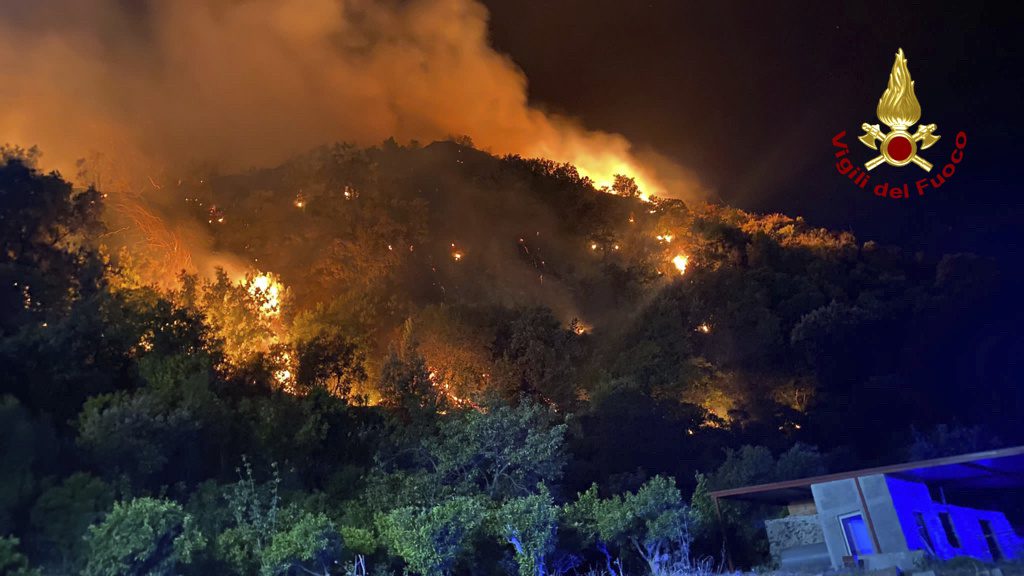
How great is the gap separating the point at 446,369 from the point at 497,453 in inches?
603

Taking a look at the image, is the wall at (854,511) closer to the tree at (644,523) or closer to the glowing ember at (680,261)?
the tree at (644,523)

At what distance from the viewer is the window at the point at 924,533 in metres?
20.7

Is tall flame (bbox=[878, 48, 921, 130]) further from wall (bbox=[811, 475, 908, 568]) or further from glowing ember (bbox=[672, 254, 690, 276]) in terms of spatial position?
glowing ember (bbox=[672, 254, 690, 276])

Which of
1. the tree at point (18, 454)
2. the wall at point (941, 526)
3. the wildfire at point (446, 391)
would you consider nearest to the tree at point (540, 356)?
the wildfire at point (446, 391)

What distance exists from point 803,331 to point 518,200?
30566 millimetres

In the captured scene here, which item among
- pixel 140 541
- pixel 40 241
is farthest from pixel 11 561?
pixel 40 241

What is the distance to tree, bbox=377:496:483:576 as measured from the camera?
61.2 ft

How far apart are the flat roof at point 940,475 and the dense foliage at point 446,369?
2.12 meters

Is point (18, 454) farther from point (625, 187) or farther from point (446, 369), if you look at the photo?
point (625, 187)

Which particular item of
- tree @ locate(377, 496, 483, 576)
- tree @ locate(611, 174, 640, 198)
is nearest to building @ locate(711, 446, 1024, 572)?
tree @ locate(377, 496, 483, 576)

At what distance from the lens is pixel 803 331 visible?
51.1m

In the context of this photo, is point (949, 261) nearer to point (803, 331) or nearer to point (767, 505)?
point (803, 331)

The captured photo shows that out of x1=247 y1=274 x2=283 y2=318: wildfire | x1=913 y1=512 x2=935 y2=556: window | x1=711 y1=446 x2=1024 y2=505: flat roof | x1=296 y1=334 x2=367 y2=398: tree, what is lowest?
x1=913 y1=512 x2=935 y2=556: window

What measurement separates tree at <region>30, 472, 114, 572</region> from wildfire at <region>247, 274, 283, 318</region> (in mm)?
20191
